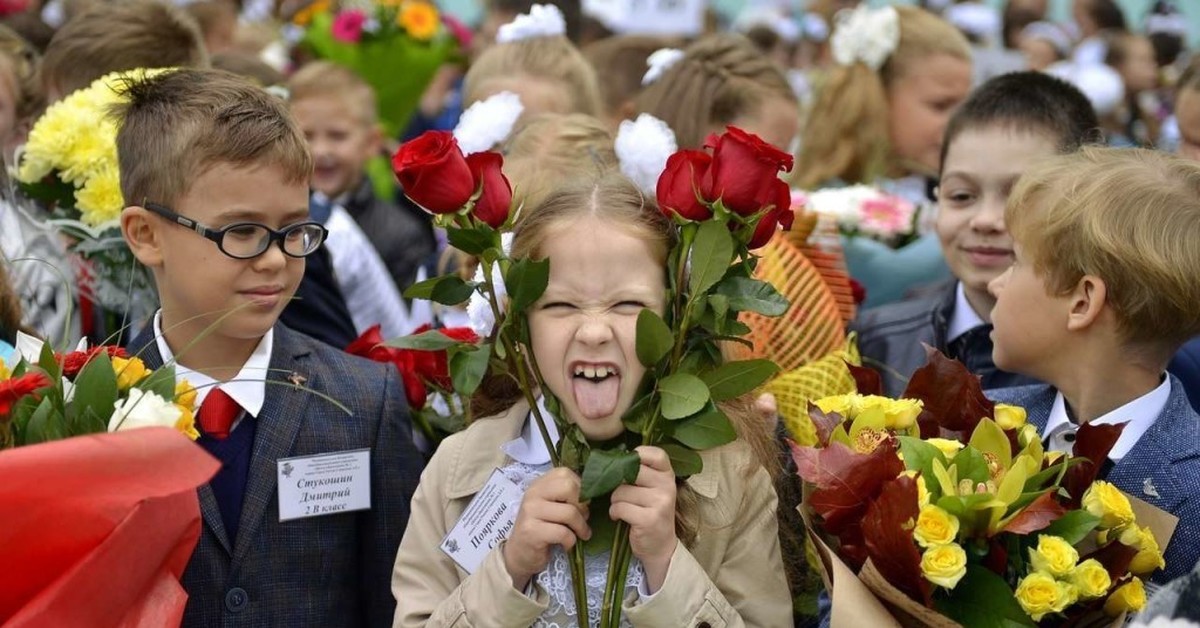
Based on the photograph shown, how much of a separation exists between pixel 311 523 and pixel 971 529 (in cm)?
144

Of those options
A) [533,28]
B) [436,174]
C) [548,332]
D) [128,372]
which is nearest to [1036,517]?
[548,332]

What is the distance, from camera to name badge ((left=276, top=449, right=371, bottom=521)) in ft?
10.5

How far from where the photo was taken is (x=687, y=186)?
260cm

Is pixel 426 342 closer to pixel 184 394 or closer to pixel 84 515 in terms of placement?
pixel 184 394

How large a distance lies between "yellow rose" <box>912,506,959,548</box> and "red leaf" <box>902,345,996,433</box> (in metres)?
Answer: 0.40

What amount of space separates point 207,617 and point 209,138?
1017 mm

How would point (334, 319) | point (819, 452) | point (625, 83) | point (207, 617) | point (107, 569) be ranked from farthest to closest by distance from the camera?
point (625, 83), point (334, 319), point (207, 617), point (819, 452), point (107, 569)

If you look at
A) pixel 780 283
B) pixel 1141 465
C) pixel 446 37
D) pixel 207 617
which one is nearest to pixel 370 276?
pixel 780 283

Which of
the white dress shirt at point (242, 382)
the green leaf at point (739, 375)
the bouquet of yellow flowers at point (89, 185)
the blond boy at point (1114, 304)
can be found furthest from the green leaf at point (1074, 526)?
the bouquet of yellow flowers at point (89, 185)

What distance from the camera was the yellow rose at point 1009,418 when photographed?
2.79 metres

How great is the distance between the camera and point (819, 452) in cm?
264

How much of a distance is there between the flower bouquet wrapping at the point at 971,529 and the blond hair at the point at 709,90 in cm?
238

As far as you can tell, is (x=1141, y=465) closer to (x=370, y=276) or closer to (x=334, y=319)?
(x=334, y=319)

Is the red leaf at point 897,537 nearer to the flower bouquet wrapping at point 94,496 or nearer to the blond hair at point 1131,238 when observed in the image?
the blond hair at point 1131,238
